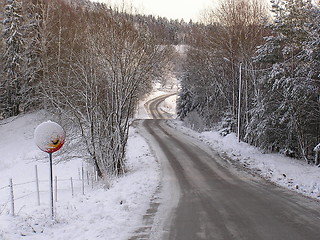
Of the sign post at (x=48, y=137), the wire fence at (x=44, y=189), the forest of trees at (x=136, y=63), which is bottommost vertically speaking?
the wire fence at (x=44, y=189)

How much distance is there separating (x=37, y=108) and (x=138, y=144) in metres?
14.3

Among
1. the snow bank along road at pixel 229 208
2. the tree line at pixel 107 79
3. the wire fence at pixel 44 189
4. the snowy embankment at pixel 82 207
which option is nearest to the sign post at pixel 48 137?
the snowy embankment at pixel 82 207

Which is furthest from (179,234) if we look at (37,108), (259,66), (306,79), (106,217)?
(37,108)

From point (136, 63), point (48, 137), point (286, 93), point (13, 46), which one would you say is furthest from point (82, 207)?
point (13, 46)

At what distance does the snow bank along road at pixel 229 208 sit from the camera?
652 centimetres

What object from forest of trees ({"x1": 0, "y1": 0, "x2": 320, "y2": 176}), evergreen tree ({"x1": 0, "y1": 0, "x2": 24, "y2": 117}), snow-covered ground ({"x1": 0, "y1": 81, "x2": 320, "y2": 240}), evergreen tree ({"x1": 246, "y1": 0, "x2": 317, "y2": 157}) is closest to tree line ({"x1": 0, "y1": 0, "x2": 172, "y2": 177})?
forest of trees ({"x1": 0, "y1": 0, "x2": 320, "y2": 176})

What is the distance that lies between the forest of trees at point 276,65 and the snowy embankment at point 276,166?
107 cm

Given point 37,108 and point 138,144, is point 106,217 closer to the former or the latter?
point 138,144

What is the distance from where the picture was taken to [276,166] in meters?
15.5

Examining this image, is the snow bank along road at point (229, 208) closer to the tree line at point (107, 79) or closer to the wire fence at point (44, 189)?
the tree line at point (107, 79)

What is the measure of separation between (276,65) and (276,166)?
631 cm

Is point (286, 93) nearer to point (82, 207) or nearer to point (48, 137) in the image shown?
point (82, 207)

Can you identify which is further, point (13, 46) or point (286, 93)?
point (13, 46)

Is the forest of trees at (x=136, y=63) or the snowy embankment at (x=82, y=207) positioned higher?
the forest of trees at (x=136, y=63)
